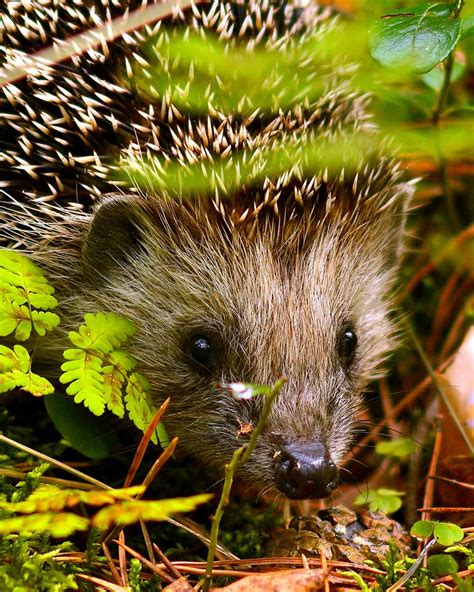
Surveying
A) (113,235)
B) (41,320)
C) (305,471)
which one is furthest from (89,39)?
(305,471)

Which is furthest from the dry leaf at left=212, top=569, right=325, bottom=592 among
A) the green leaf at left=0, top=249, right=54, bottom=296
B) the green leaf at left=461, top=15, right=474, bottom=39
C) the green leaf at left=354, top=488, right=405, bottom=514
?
the green leaf at left=461, top=15, right=474, bottom=39

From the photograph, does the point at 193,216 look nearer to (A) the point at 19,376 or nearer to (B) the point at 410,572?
(A) the point at 19,376

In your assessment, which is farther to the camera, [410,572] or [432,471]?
[432,471]

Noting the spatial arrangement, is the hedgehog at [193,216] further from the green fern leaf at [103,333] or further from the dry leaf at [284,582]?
the dry leaf at [284,582]

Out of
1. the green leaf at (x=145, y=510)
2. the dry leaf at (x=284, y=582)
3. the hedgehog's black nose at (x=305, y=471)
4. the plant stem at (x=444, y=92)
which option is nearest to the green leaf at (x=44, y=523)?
the green leaf at (x=145, y=510)

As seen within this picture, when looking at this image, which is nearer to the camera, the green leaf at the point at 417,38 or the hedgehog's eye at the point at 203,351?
the green leaf at the point at 417,38

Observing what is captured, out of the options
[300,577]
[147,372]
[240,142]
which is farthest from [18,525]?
[240,142]
